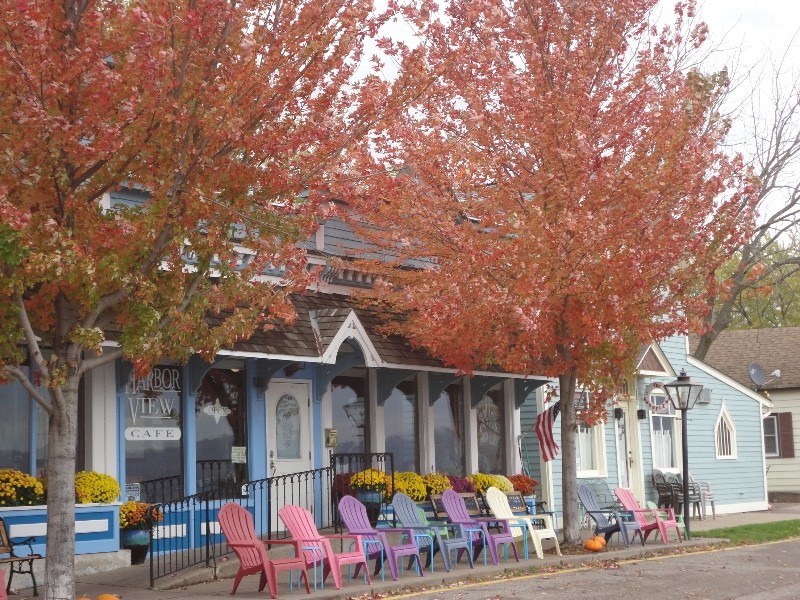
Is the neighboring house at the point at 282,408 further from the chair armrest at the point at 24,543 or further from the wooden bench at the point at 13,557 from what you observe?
the wooden bench at the point at 13,557

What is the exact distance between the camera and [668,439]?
96.8ft

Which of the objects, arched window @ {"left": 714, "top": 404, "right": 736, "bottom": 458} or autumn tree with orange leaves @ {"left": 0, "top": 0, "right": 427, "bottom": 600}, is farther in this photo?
arched window @ {"left": 714, "top": 404, "right": 736, "bottom": 458}

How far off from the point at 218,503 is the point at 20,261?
276 inches

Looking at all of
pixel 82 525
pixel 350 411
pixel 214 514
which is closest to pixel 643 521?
pixel 350 411

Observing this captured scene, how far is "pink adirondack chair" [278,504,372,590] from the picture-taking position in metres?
13.4

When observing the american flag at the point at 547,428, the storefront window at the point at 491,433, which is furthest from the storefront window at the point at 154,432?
the storefront window at the point at 491,433

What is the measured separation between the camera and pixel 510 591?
44.1 feet

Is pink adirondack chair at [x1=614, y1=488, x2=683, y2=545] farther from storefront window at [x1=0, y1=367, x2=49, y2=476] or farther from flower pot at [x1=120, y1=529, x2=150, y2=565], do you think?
storefront window at [x1=0, y1=367, x2=49, y2=476]

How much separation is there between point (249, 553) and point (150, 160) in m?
4.62

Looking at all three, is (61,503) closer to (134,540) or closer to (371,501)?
(134,540)

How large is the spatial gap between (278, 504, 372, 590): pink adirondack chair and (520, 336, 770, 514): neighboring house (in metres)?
11.0

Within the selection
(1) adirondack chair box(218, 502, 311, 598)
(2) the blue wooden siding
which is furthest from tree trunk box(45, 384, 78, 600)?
(2) the blue wooden siding

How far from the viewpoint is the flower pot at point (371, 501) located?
690 inches

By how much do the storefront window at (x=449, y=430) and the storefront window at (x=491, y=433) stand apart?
0.68m
